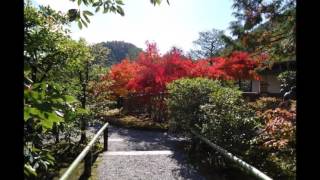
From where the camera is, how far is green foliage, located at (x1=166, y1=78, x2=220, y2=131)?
38.7 feet

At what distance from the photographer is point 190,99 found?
12008 mm

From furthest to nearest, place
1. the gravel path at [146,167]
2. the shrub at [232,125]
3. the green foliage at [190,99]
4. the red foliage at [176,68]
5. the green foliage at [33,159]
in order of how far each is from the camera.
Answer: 1. the red foliage at [176,68]
2. the green foliage at [190,99]
3. the shrub at [232,125]
4. the gravel path at [146,167]
5. the green foliage at [33,159]

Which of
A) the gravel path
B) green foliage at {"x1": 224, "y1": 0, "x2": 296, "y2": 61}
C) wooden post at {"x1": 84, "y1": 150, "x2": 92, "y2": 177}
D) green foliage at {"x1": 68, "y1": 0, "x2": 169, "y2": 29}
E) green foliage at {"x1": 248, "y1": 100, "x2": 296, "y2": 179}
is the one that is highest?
green foliage at {"x1": 224, "y1": 0, "x2": 296, "y2": 61}

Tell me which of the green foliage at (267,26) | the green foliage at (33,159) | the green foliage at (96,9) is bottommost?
the green foliage at (33,159)

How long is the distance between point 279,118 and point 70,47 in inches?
186

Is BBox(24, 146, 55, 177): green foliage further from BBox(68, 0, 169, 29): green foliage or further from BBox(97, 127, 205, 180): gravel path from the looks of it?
BBox(97, 127, 205, 180): gravel path

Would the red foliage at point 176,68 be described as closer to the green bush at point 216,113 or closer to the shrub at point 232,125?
the green bush at point 216,113

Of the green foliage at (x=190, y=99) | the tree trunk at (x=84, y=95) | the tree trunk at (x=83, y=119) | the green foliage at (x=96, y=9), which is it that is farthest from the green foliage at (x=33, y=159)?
the green foliage at (x=190, y=99)

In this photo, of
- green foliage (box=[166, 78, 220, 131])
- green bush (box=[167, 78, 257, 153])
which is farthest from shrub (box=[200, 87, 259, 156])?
green foliage (box=[166, 78, 220, 131])

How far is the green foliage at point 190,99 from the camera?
38.7 feet

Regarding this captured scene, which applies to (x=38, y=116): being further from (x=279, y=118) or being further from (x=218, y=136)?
(x=218, y=136)

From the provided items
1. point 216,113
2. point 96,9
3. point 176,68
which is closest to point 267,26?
point 176,68

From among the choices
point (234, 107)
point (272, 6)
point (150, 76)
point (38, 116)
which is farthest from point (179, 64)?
point (38, 116)

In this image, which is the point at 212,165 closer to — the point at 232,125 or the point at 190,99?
the point at 232,125
